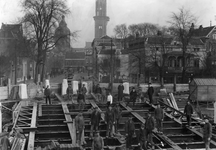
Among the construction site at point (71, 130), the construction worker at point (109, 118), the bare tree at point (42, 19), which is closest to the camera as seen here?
the construction site at point (71, 130)

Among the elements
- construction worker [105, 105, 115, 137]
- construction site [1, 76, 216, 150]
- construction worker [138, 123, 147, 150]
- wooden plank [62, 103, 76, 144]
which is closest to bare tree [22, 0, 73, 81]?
construction site [1, 76, 216, 150]

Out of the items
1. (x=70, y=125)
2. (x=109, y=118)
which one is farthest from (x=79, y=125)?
(x=70, y=125)

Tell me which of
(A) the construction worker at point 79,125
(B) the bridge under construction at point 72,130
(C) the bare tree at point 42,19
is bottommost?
(B) the bridge under construction at point 72,130

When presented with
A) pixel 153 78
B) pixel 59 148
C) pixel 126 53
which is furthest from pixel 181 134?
pixel 126 53

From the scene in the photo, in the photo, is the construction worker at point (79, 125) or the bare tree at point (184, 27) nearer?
the construction worker at point (79, 125)

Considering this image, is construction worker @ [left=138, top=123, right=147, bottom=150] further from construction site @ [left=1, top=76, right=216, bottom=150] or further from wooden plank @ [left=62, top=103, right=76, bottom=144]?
wooden plank @ [left=62, top=103, right=76, bottom=144]

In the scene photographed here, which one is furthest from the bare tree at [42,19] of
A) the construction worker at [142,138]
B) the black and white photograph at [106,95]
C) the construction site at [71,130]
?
the construction worker at [142,138]

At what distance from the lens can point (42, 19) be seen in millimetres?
39625

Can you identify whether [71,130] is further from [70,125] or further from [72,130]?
[70,125]

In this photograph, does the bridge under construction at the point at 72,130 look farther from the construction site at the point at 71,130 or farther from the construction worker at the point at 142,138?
the construction worker at the point at 142,138

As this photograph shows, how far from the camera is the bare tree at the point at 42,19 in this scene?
128ft

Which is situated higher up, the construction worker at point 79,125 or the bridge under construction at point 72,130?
the construction worker at point 79,125

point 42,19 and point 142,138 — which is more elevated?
point 42,19

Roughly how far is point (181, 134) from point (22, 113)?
10175 millimetres
